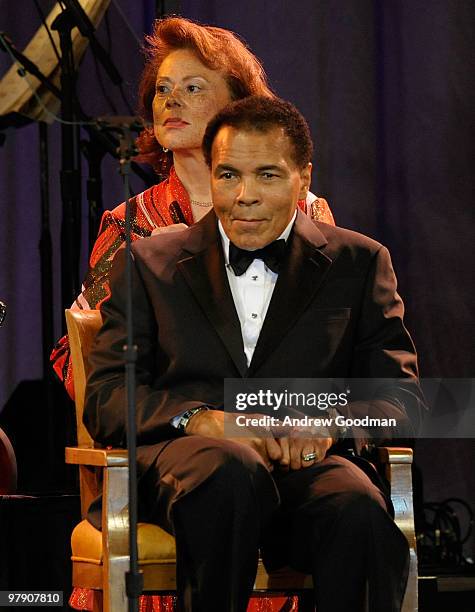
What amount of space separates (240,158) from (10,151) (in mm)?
1669

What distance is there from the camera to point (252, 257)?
2.58 meters

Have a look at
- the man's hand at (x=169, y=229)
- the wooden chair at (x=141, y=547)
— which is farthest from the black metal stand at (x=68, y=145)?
the wooden chair at (x=141, y=547)

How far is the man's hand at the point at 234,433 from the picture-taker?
2.37 meters

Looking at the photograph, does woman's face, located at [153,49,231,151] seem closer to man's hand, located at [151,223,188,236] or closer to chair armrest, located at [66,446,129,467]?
man's hand, located at [151,223,188,236]

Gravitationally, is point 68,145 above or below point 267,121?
above

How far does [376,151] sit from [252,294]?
5.04 feet

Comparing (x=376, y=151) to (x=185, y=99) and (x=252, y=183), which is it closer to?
(x=185, y=99)

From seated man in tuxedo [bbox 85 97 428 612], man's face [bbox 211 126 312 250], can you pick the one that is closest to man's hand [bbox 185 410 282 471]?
seated man in tuxedo [bbox 85 97 428 612]

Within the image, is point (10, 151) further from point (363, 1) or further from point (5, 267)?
point (363, 1)

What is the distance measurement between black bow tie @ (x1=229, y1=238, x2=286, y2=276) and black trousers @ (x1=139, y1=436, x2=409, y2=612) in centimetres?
42

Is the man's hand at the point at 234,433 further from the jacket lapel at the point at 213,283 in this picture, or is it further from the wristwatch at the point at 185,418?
the jacket lapel at the point at 213,283

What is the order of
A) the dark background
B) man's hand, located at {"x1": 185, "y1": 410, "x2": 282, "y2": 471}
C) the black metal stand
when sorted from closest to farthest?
man's hand, located at {"x1": 185, "y1": 410, "x2": 282, "y2": 471} → the black metal stand → the dark background

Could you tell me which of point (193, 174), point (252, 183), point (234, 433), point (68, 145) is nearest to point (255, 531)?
point (234, 433)

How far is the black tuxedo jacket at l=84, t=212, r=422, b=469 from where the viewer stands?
2492 millimetres
